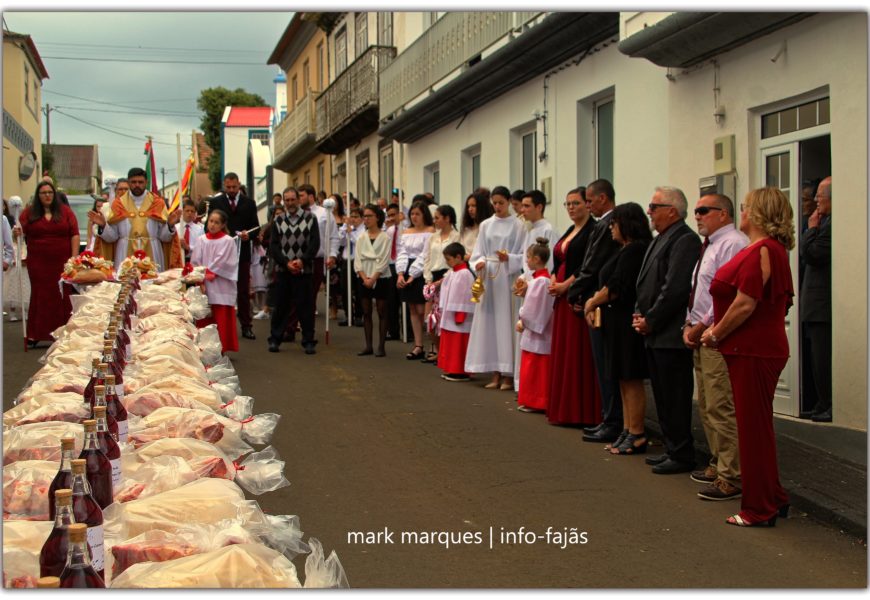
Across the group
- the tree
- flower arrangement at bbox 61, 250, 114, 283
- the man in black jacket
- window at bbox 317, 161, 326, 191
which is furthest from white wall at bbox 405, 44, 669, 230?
the tree

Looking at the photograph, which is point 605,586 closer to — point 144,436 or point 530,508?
point 530,508

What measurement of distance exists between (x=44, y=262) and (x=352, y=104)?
569 inches

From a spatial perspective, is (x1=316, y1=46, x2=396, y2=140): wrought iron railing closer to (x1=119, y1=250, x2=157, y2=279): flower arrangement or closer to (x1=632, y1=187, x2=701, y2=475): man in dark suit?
(x1=119, y1=250, x2=157, y2=279): flower arrangement

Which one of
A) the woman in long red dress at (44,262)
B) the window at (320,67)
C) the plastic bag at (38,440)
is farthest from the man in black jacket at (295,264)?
the window at (320,67)

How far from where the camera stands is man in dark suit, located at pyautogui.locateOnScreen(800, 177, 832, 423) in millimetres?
8953

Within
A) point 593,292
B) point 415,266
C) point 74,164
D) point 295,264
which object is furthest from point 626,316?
point 74,164

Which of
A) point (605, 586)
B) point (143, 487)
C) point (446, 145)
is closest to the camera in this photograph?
point (143, 487)

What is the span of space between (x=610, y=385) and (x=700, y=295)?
184cm

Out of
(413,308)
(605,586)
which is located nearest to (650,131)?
(413,308)

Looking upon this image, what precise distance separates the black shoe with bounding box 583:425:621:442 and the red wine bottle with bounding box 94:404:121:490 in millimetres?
5529

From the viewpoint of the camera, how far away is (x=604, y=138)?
46.1 feet

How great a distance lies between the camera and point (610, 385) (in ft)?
28.6

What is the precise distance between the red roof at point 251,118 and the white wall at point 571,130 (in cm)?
4333

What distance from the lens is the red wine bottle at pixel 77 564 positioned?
264cm
